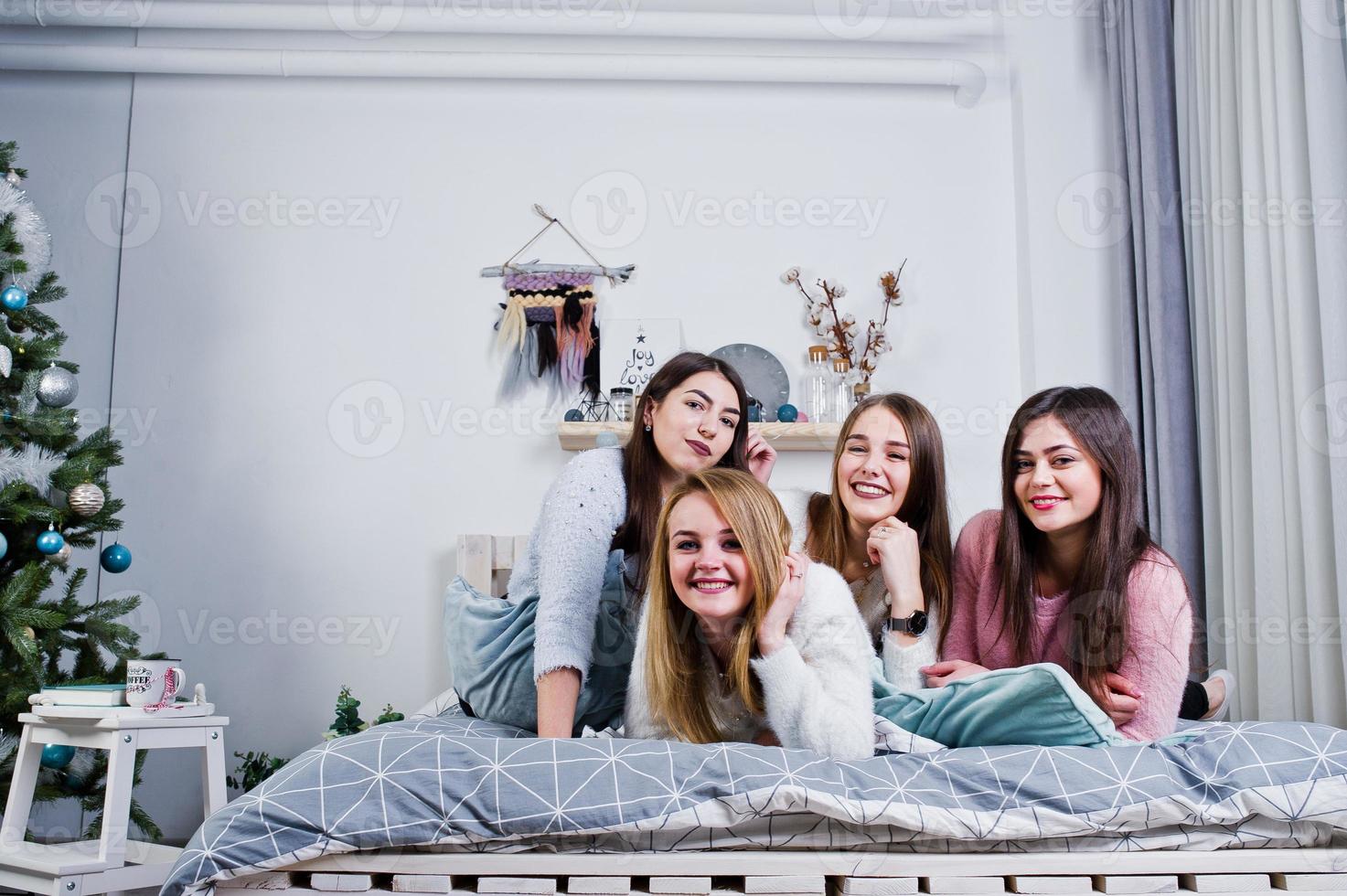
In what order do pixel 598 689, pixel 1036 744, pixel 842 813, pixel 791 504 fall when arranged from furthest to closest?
1. pixel 791 504
2. pixel 598 689
3. pixel 1036 744
4. pixel 842 813

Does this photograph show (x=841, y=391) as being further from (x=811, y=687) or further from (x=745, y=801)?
(x=745, y=801)

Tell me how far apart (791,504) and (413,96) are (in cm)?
213

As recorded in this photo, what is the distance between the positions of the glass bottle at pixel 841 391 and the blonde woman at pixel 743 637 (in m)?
1.58

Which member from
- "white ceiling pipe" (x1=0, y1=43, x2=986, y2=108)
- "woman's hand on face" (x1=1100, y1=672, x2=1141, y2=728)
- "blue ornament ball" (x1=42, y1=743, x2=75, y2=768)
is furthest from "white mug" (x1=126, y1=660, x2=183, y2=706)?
"white ceiling pipe" (x1=0, y1=43, x2=986, y2=108)

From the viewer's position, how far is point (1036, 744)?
4.43ft

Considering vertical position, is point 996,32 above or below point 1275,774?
above

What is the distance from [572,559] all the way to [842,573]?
51 cm

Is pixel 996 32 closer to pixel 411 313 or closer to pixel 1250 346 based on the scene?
pixel 1250 346

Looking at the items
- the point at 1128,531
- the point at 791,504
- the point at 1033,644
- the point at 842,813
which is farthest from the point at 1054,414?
the point at 842,813

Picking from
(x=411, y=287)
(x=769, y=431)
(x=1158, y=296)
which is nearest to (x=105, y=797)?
(x=411, y=287)

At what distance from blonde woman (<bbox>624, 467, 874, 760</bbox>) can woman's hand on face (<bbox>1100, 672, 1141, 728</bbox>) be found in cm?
36

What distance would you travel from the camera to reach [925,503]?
1799 mm

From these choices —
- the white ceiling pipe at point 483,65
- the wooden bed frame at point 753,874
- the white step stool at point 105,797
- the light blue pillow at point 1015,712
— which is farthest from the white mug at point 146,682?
the white ceiling pipe at point 483,65

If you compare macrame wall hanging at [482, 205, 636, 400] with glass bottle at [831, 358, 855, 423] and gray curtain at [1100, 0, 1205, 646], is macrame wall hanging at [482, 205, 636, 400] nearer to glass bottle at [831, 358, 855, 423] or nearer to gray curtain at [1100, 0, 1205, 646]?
glass bottle at [831, 358, 855, 423]
